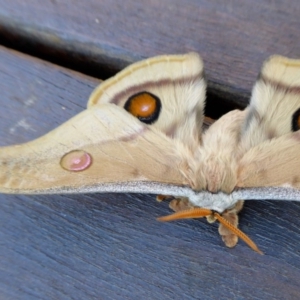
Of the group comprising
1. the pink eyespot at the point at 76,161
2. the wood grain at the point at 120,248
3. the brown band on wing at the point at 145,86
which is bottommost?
the wood grain at the point at 120,248

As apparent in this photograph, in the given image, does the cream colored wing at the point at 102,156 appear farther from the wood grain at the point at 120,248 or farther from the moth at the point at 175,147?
the wood grain at the point at 120,248

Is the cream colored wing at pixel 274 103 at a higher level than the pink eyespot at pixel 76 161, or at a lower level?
higher

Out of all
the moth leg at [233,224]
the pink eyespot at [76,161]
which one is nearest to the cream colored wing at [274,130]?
the moth leg at [233,224]

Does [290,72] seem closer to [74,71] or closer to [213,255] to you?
[213,255]

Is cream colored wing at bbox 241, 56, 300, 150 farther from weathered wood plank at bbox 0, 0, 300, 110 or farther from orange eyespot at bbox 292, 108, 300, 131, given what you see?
weathered wood plank at bbox 0, 0, 300, 110

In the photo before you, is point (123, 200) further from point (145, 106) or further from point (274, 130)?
point (274, 130)

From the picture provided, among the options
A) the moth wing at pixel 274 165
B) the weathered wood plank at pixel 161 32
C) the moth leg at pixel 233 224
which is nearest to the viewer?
the moth wing at pixel 274 165

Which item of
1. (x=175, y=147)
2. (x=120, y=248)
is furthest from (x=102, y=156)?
(x=120, y=248)

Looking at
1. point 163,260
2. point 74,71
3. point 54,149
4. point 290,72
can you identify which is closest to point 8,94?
point 74,71
